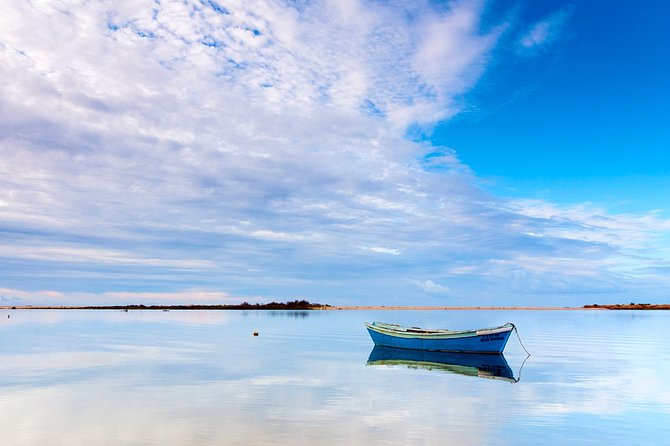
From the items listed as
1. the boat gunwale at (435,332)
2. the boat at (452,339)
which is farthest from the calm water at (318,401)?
the boat gunwale at (435,332)

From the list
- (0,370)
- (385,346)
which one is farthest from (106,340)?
(385,346)

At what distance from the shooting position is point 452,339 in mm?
45812

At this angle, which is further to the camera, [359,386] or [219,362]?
[219,362]

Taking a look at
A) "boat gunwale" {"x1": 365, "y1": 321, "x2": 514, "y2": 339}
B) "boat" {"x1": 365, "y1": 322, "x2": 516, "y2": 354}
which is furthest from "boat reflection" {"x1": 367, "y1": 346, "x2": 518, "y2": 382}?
"boat gunwale" {"x1": 365, "y1": 321, "x2": 514, "y2": 339}

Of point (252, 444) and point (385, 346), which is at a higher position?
point (385, 346)

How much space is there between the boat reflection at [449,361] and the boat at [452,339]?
0.52 metres

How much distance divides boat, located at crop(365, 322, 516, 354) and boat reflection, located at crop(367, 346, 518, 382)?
0.52 meters

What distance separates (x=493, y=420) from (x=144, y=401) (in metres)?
15.3

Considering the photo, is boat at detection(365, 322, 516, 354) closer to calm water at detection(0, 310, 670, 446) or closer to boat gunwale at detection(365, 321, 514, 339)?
boat gunwale at detection(365, 321, 514, 339)

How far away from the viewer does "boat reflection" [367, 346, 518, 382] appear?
35562 millimetres

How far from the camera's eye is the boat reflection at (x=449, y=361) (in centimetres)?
3556

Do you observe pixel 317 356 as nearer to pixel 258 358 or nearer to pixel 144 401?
pixel 258 358

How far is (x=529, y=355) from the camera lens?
152 ft

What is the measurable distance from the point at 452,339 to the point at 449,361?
4.42 metres
